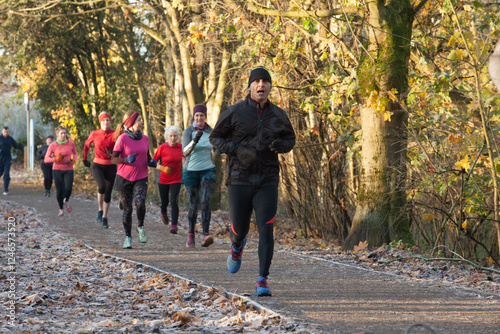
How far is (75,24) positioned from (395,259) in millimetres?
16849

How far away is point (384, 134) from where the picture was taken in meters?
10.2

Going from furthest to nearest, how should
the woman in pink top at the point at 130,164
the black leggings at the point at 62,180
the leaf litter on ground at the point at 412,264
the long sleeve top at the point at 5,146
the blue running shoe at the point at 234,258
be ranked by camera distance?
1. the long sleeve top at the point at 5,146
2. the black leggings at the point at 62,180
3. the woman in pink top at the point at 130,164
4. the leaf litter on ground at the point at 412,264
5. the blue running shoe at the point at 234,258

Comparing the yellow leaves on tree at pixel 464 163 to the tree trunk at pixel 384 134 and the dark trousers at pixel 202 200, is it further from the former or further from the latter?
the dark trousers at pixel 202 200

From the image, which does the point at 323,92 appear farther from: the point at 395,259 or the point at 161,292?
the point at 161,292

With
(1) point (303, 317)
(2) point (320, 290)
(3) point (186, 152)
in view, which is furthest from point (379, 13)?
(1) point (303, 317)

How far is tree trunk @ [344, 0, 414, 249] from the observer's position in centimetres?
995

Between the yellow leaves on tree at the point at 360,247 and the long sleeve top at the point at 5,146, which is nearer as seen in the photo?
the yellow leaves on tree at the point at 360,247

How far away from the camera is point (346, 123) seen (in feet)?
36.7

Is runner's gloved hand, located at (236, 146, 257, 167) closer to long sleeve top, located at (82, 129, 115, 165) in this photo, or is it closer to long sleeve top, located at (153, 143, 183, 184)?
long sleeve top, located at (153, 143, 183, 184)

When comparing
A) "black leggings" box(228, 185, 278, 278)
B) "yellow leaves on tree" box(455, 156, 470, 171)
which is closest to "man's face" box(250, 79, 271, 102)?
"black leggings" box(228, 185, 278, 278)

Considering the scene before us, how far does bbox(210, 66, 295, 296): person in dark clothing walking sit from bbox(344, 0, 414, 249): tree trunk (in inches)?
139

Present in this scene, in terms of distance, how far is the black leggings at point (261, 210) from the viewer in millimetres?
6359

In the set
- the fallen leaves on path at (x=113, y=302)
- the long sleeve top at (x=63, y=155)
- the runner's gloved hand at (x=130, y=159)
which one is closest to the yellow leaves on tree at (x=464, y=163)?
the fallen leaves on path at (x=113, y=302)

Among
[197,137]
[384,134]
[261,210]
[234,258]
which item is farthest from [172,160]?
[261,210]
